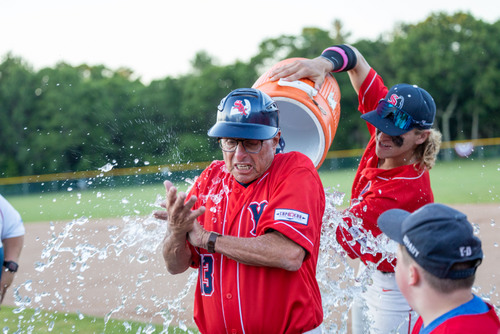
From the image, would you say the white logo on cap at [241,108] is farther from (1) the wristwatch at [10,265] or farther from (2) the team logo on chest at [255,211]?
(1) the wristwatch at [10,265]

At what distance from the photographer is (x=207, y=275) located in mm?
2645

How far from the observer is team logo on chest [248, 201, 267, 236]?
258 cm

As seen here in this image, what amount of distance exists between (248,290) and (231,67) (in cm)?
4062

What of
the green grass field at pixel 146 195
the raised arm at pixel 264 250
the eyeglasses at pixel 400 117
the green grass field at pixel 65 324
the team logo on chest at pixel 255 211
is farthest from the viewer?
the green grass field at pixel 146 195

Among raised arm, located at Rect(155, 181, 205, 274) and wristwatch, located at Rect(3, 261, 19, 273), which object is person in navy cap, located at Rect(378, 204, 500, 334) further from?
wristwatch, located at Rect(3, 261, 19, 273)

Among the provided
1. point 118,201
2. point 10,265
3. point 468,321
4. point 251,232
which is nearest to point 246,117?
point 251,232

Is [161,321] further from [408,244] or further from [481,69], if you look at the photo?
[481,69]

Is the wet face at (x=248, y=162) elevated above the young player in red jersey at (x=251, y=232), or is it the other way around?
the wet face at (x=248, y=162)

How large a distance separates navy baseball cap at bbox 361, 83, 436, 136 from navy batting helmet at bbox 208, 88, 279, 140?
1041 mm

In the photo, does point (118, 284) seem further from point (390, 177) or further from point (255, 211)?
point (255, 211)

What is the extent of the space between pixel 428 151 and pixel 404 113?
0.98ft

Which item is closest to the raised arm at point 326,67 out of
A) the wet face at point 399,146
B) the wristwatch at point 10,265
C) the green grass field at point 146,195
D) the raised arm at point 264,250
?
the wet face at point 399,146

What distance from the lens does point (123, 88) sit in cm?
4084

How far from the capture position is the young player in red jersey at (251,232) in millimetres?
2443
